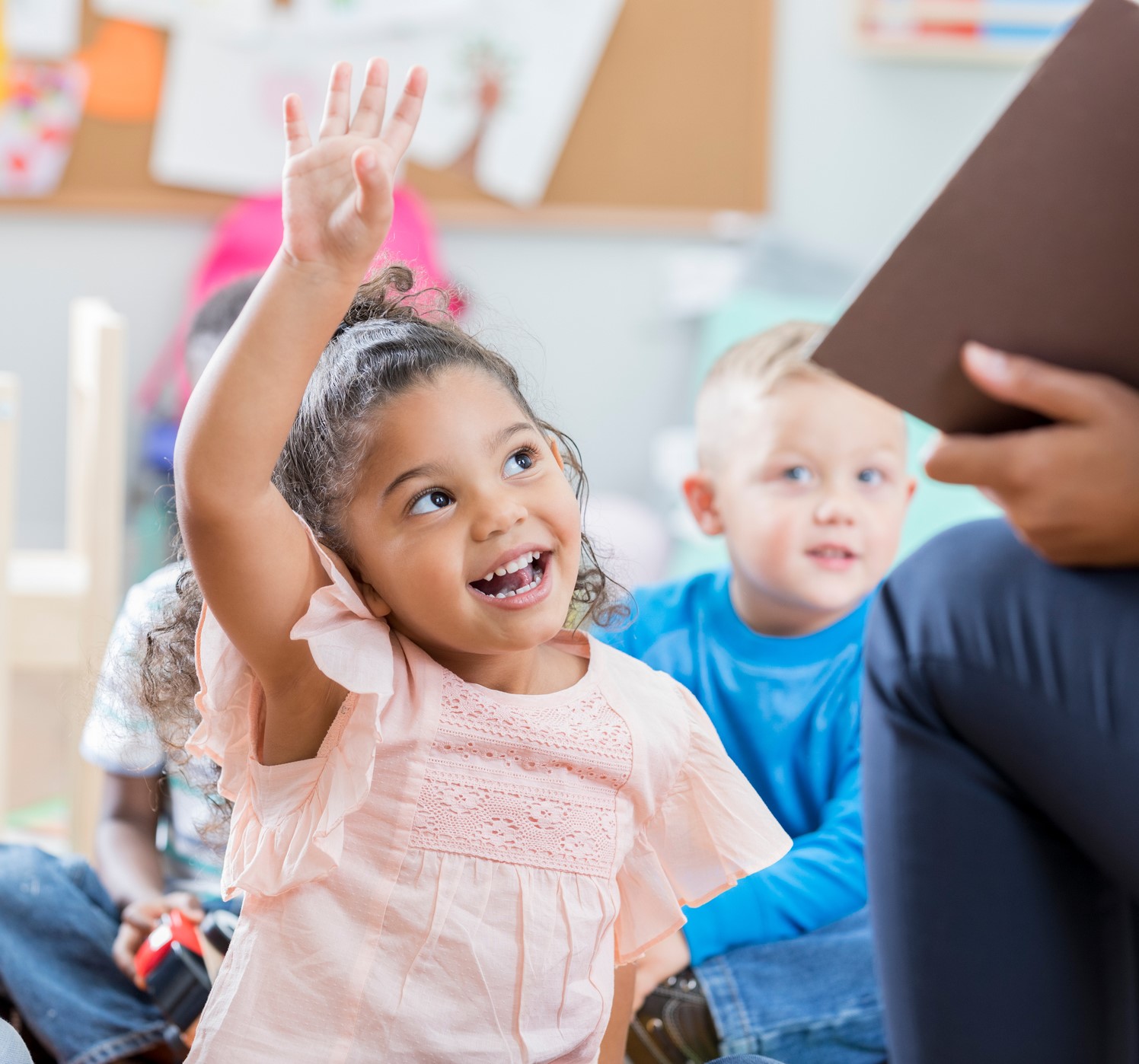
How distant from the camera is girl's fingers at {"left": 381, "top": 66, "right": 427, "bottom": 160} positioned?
57 centimetres

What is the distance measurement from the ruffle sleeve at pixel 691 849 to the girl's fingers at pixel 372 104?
0.35 m

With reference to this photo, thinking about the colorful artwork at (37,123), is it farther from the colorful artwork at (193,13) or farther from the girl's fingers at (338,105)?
the girl's fingers at (338,105)

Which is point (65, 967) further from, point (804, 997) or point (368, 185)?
point (368, 185)

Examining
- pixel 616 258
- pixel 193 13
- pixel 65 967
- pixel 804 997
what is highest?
pixel 193 13

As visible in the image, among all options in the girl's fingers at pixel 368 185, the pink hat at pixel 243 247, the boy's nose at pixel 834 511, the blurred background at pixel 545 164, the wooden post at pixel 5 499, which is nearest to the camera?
the girl's fingers at pixel 368 185

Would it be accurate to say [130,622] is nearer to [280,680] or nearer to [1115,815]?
[280,680]

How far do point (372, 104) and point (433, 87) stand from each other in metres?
1.96

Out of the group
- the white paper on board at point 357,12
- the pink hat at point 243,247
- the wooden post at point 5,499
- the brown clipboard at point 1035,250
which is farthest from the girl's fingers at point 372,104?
the white paper on board at point 357,12

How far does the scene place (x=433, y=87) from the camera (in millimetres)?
2414

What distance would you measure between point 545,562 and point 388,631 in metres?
0.08

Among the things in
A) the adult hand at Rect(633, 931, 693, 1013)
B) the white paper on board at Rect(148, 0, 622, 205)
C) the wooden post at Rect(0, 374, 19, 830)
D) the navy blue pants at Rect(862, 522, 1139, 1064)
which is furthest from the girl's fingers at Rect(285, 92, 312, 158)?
the white paper on board at Rect(148, 0, 622, 205)

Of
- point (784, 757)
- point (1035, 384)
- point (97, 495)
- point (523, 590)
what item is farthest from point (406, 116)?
point (97, 495)

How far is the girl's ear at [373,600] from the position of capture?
658mm

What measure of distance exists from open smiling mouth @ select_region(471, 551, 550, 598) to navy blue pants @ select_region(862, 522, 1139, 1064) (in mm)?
206
